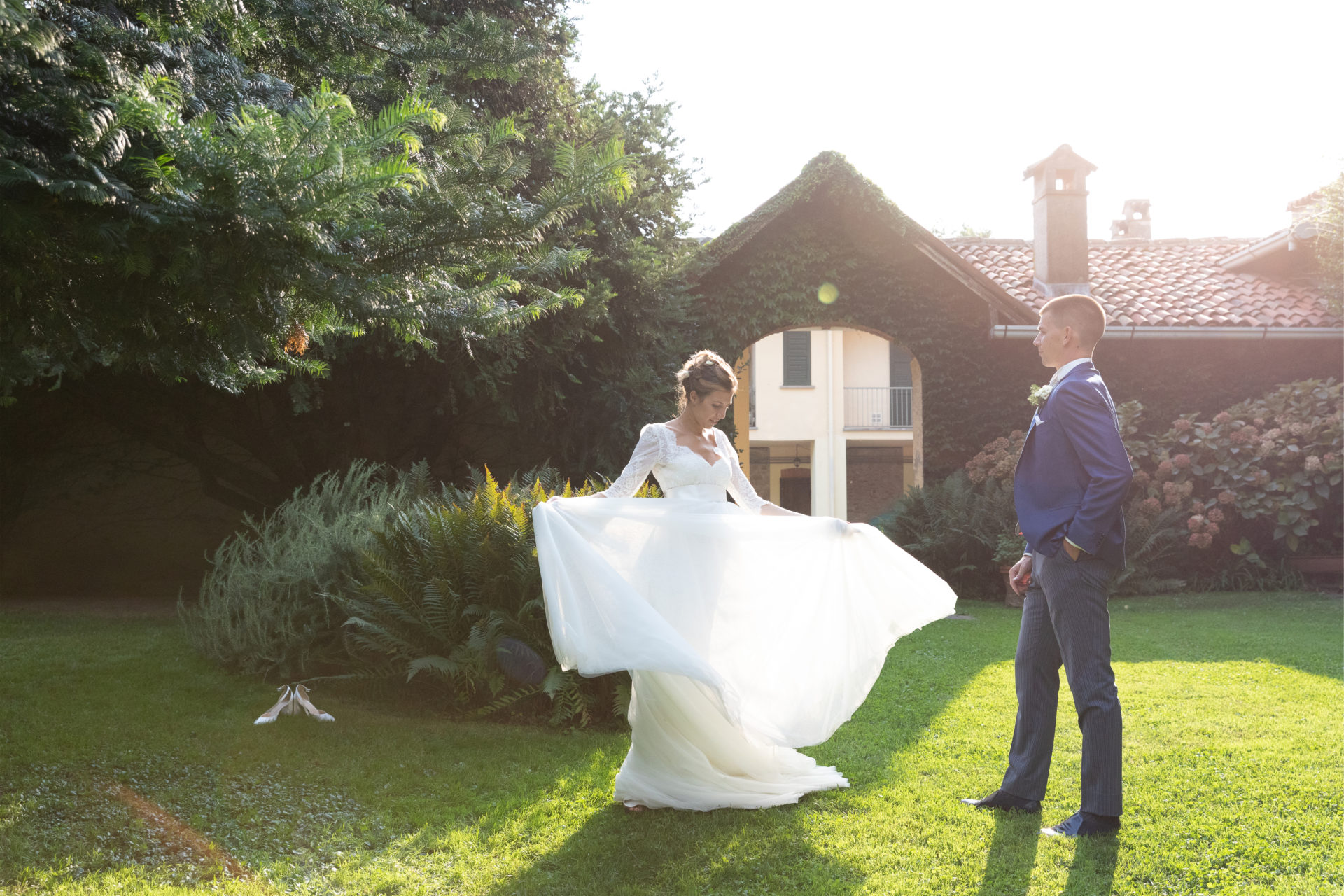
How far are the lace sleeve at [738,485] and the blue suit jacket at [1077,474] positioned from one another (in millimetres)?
1271

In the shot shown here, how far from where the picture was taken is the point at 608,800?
14.8ft

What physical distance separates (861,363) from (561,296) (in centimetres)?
2533

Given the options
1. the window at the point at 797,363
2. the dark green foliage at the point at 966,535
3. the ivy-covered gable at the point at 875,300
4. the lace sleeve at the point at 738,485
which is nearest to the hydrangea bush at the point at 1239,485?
the dark green foliage at the point at 966,535

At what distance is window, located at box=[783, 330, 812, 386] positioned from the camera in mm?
28688

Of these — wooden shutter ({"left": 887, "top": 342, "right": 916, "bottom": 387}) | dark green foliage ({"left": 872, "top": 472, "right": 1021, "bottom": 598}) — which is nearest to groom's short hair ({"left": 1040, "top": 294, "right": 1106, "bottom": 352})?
dark green foliage ({"left": 872, "top": 472, "right": 1021, "bottom": 598})

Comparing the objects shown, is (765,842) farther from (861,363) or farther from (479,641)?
(861,363)

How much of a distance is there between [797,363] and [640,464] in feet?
80.9

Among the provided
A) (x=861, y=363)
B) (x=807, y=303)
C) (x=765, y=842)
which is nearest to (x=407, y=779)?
(x=765, y=842)

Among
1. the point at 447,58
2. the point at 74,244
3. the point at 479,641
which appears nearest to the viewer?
the point at 74,244

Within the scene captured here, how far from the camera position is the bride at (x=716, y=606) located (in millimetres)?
4148

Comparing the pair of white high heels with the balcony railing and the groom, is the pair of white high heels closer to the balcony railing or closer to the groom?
the groom

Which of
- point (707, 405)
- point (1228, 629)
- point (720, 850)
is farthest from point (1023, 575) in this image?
point (1228, 629)

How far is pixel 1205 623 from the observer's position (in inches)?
380

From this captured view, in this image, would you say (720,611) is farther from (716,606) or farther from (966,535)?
(966,535)
